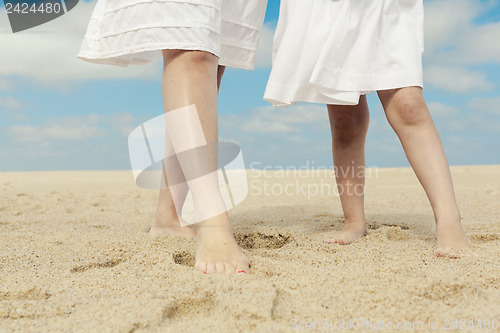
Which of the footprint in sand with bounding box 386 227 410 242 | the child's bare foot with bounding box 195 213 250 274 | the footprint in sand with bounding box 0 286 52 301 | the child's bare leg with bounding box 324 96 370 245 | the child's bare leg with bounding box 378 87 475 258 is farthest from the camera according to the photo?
the child's bare leg with bounding box 324 96 370 245

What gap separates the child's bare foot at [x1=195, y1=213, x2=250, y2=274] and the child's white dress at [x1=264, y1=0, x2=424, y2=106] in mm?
700

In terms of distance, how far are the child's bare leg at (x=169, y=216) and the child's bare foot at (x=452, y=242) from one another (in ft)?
3.51

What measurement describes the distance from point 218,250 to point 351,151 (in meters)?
1.07

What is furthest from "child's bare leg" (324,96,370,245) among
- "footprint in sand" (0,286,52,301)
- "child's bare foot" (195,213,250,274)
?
"footprint in sand" (0,286,52,301)

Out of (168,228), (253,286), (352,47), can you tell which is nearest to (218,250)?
(253,286)

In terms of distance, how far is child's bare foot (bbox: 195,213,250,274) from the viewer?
125 centimetres

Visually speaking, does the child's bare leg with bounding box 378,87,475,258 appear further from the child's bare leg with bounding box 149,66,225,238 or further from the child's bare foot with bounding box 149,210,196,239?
the child's bare foot with bounding box 149,210,196,239

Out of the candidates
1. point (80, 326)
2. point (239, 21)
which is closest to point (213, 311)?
point (80, 326)

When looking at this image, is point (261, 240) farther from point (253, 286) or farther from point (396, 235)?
point (253, 286)

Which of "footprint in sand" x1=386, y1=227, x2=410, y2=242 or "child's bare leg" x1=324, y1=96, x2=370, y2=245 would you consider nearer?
"footprint in sand" x1=386, y1=227, x2=410, y2=242

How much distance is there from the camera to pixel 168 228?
2.01 m

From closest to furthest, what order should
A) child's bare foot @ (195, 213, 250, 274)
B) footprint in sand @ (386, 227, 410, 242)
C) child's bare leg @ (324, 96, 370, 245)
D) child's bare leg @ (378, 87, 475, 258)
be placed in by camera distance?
child's bare foot @ (195, 213, 250, 274), child's bare leg @ (378, 87, 475, 258), footprint in sand @ (386, 227, 410, 242), child's bare leg @ (324, 96, 370, 245)

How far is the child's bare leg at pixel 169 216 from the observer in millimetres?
1976

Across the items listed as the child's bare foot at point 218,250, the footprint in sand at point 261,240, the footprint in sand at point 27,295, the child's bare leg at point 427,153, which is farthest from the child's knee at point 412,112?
the footprint in sand at point 27,295
